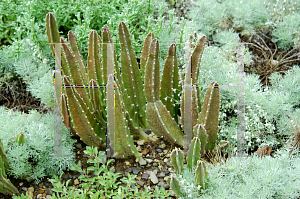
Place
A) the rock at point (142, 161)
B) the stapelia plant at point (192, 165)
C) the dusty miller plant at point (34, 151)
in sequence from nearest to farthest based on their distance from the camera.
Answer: the stapelia plant at point (192, 165), the dusty miller plant at point (34, 151), the rock at point (142, 161)

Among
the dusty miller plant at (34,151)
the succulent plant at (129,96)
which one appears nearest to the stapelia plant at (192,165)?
the succulent plant at (129,96)

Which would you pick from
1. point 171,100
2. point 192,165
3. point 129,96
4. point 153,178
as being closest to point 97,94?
point 129,96

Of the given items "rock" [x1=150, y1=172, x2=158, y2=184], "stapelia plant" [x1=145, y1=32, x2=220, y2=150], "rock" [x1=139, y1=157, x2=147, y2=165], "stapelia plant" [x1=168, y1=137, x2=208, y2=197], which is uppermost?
"stapelia plant" [x1=145, y1=32, x2=220, y2=150]

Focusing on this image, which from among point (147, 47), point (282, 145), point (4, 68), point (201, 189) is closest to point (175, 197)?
point (201, 189)

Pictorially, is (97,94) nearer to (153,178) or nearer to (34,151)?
(34,151)

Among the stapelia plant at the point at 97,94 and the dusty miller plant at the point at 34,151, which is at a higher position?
the stapelia plant at the point at 97,94

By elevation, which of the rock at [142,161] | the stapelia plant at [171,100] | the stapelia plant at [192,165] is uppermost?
the stapelia plant at [171,100]

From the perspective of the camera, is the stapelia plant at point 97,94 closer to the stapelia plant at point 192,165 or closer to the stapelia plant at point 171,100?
the stapelia plant at point 171,100

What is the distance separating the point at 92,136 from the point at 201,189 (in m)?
0.92

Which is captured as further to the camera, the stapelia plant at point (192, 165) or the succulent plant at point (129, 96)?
the succulent plant at point (129, 96)

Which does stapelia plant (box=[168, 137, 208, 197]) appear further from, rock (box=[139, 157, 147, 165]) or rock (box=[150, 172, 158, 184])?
rock (box=[139, 157, 147, 165])

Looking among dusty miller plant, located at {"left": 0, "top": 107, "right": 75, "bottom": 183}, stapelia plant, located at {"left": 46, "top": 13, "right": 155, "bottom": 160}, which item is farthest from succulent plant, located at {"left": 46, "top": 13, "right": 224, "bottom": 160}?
dusty miller plant, located at {"left": 0, "top": 107, "right": 75, "bottom": 183}

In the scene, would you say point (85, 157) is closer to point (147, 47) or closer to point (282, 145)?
point (147, 47)

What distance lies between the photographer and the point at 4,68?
3.38 meters
